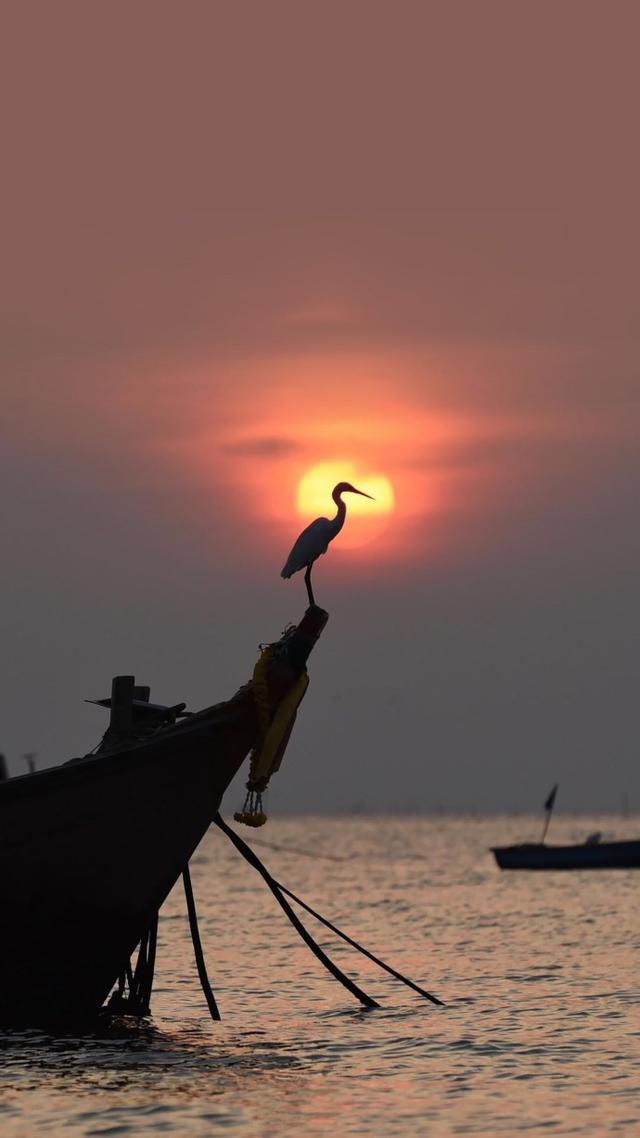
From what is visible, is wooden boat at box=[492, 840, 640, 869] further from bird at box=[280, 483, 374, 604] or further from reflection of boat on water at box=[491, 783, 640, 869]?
bird at box=[280, 483, 374, 604]

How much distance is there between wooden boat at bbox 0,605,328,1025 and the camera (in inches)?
856

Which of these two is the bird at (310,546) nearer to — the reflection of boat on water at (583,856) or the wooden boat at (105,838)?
the wooden boat at (105,838)

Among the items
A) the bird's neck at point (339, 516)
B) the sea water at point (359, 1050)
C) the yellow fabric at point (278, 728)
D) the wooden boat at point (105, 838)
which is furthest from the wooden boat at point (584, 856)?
the bird's neck at point (339, 516)

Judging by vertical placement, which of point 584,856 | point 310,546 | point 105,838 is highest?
point 310,546

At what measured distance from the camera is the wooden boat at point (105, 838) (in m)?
21.8

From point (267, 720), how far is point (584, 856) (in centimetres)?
5006

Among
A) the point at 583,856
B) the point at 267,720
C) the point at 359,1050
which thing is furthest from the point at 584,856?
the point at 267,720

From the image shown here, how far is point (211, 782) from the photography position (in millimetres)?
22516

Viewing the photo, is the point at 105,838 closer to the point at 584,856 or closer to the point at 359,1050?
the point at 359,1050

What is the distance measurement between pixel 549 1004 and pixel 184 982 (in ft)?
26.4

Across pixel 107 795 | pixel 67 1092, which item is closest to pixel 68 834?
pixel 107 795

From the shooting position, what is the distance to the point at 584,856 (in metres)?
69.4

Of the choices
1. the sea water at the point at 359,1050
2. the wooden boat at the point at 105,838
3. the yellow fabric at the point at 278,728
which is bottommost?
the sea water at the point at 359,1050

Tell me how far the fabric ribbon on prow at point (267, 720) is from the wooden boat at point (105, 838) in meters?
0.07
